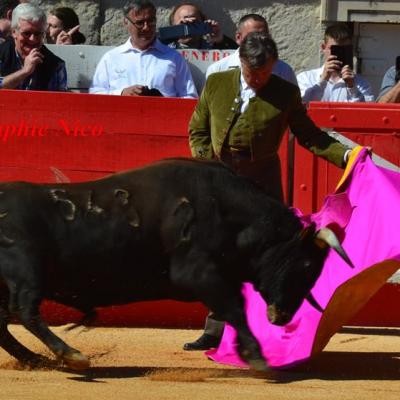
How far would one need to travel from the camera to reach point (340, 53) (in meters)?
9.72

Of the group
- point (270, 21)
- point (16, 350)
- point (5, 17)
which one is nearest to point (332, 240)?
point (16, 350)

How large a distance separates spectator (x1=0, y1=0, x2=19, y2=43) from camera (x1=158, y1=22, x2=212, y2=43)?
4.09 feet

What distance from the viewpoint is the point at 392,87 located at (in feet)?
32.4

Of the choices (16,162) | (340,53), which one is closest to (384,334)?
(340,53)

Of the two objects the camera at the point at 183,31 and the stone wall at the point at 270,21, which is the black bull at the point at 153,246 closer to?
the camera at the point at 183,31

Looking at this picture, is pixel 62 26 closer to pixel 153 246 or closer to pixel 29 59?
pixel 29 59

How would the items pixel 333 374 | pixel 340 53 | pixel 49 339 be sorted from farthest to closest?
1. pixel 340 53
2. pixel 333 374
3. pixel 49 339

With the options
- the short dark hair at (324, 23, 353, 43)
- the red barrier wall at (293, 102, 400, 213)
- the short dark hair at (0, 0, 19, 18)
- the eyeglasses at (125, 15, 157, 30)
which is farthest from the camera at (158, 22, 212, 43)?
the short dark hair at (0, 0, 19, 18)

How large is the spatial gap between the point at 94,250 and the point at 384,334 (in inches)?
102

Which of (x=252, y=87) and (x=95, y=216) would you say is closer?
(x=95, y=216)

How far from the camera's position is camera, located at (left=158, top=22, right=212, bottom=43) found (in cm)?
1032

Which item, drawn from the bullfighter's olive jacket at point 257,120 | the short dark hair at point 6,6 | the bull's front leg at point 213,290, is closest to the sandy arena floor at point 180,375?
the bull's front leg at point 213,290

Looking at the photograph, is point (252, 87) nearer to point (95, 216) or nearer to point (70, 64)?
point (95, 216)

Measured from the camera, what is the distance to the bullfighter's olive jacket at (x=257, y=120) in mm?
7848
